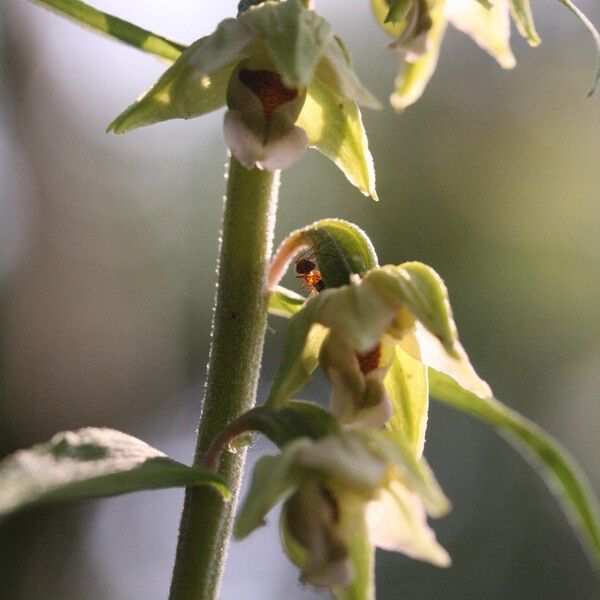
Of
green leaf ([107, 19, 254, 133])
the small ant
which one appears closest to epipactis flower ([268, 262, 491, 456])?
green leaf ([107, 19, 254, 133])

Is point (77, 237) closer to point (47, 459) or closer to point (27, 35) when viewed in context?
point (27, 35)

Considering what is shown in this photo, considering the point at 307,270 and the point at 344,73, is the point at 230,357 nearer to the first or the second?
the point at 344,73

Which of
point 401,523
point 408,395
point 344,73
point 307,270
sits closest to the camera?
point 401,523

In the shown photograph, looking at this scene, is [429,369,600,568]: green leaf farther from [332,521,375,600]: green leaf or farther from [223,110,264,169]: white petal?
[223,110,264,169]: white petal

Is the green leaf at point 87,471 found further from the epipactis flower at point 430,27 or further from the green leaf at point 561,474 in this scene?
the epipactis flower at point 430,27

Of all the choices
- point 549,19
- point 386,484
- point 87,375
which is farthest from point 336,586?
point 549,19

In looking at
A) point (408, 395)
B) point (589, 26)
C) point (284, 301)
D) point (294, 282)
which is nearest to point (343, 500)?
point (408, 395)

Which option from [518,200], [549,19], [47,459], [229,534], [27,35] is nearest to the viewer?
[47,459]

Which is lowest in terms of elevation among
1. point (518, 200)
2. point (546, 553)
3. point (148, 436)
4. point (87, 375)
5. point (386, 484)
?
point (546, 553)
